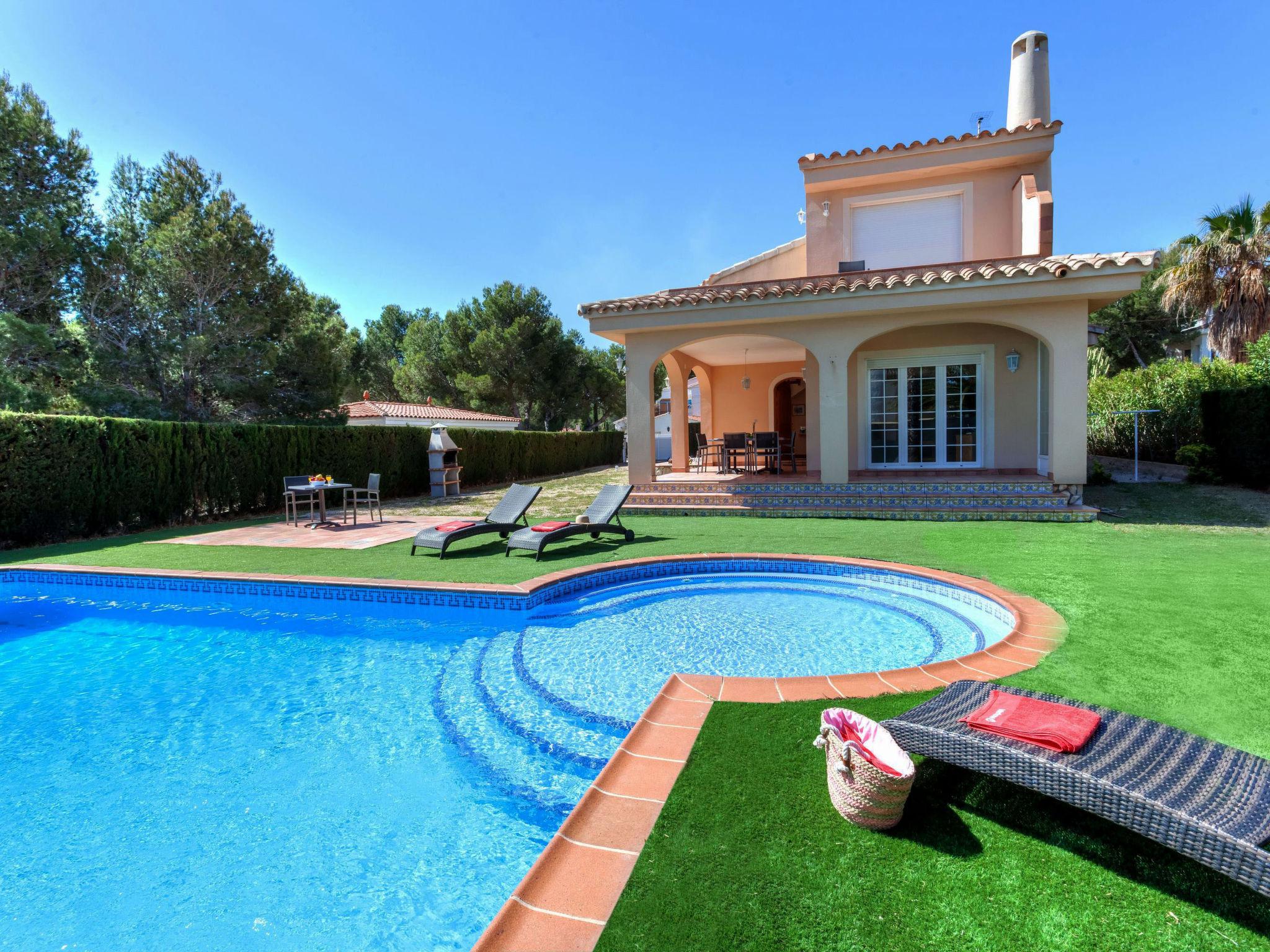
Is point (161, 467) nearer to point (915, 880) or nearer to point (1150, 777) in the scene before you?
point (915, 880)

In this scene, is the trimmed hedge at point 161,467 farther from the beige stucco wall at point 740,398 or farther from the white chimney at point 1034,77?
the white chimney at point 1034,77

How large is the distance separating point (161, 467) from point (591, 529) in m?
11.6

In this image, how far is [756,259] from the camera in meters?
19.0

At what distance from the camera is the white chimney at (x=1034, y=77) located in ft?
53.4

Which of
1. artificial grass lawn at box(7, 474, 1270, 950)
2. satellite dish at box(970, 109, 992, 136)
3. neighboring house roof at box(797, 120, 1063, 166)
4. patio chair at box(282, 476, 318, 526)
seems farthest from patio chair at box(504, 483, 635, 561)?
satellite dish at box(970, 109, 992, 136)

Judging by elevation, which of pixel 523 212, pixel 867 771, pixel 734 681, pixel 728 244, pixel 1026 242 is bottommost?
pixel 734 681

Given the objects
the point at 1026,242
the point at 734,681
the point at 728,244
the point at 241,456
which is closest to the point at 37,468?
the point at 241,456

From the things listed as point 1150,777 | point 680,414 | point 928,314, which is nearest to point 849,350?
point 928,314

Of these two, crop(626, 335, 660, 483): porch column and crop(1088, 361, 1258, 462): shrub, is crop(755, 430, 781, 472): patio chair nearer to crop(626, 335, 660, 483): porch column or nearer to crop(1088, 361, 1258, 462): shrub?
crop(626, 335, 660, 483): porch column

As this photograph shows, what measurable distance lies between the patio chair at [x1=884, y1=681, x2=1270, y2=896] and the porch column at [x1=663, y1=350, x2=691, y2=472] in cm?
1577

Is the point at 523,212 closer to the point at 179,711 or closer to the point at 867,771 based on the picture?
the point at 179,711

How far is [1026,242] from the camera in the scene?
1414 cm

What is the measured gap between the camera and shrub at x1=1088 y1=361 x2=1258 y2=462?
14891 mm

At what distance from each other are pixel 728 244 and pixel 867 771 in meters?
30.2
